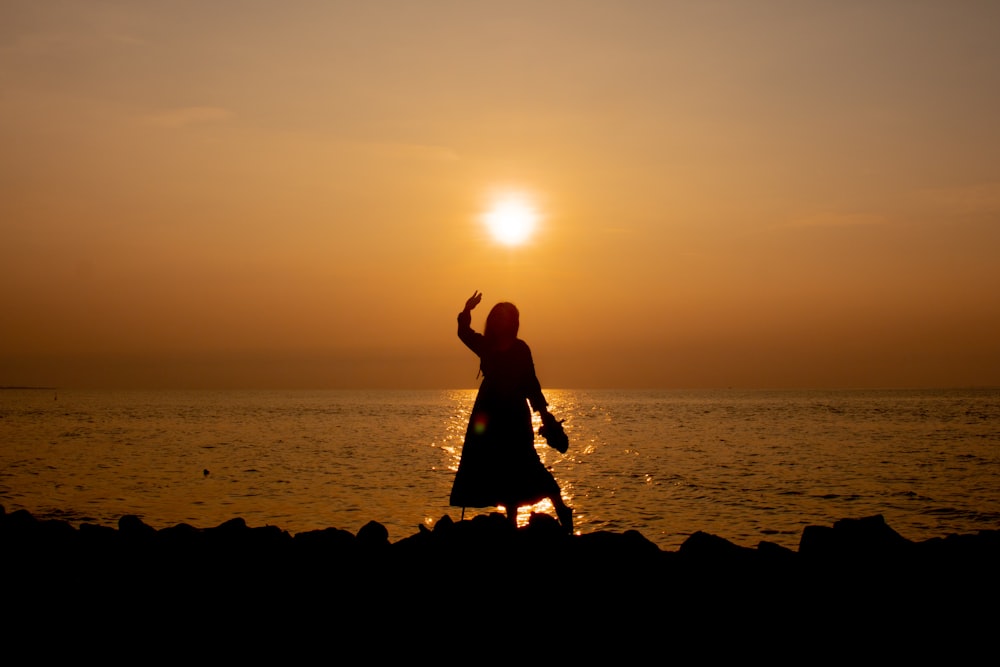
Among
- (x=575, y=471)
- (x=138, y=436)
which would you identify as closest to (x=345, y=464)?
(x=575, y=471)

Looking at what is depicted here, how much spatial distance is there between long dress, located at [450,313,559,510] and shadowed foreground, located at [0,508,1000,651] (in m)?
0.34

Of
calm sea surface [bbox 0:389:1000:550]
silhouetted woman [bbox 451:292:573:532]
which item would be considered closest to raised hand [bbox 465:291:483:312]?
silhouetted woman [bbox 451:292:573:532]

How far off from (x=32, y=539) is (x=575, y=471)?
2121 centimetres

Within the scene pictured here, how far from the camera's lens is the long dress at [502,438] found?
866 centimetres

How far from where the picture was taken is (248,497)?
2273 centimetres

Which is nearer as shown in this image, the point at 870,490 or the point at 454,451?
the point at 870,490

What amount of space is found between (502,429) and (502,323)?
1.06 metres

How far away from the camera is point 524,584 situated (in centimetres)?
775

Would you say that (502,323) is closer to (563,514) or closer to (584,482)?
(563,514)

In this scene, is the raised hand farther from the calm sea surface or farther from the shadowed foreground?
the calm sea surface

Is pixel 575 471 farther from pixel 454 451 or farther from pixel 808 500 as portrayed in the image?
pixel 454 451

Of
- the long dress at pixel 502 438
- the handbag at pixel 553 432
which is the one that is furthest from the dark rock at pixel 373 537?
the handbag at pixel 553 432

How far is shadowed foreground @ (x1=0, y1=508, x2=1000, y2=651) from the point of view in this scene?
7.39 meters

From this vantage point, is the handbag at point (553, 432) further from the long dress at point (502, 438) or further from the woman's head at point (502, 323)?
the woman's head at point (502, 323)
